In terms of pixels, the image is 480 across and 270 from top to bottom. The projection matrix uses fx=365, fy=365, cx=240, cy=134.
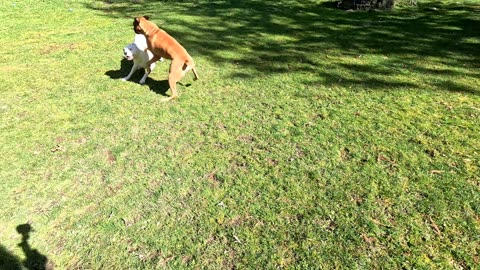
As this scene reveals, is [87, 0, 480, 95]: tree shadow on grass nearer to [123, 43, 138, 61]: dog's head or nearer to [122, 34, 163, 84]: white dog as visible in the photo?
[122, 34, 163, 84]: white dog

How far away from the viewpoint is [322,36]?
23.8 ft

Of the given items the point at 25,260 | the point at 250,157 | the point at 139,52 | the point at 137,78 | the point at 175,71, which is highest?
the point at 139,52

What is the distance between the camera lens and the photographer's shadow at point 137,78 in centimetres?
521

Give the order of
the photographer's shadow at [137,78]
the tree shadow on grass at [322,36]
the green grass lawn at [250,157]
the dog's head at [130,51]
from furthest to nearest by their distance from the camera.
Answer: the tree shadow on grass at [322,36] → the photographer's shadow at [137,78] → the dog's head at [130,51] → the green grass lawn at [250,157]

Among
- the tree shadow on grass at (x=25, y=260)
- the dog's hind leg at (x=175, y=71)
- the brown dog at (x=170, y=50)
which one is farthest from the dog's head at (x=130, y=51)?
the tree shadow on grass at (x=25, y=260)

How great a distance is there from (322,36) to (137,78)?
3.77 m

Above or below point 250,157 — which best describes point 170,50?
above

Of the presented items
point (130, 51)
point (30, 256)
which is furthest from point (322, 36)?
point (30, 256)

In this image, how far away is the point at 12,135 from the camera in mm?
4172

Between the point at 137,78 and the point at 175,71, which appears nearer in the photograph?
the point at 175,71

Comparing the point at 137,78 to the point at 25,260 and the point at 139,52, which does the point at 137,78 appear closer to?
the point at 139,52

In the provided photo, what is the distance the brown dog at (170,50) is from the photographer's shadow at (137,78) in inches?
17.0

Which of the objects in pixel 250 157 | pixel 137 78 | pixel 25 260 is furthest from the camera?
pixel 137 78

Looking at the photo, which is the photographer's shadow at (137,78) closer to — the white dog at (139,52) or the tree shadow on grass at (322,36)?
the white dog at (139,52)
